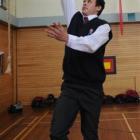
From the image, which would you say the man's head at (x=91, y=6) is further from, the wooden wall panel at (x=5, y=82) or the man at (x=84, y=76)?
the wooden wall panel at (x=5, y=82)

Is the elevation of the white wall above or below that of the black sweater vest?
above

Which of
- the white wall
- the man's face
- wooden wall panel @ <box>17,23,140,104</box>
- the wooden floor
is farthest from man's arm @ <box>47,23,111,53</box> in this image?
the white wall

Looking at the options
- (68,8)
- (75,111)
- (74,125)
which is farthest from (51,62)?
(75,111)

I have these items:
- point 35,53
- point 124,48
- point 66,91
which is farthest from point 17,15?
point 66,91

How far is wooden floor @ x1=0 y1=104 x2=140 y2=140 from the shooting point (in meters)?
4.49

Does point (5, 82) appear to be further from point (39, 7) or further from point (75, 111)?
point (75, 111)

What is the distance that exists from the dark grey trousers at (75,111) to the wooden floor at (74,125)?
186 cm

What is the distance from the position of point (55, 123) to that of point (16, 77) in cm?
618

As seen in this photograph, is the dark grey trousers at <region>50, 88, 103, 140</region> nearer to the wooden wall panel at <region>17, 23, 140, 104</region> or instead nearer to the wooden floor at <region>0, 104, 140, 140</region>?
the wooden floor at <region>0, 104, 140, 140</region>

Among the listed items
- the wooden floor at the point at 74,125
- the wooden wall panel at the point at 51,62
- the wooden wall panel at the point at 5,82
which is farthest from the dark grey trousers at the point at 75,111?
the wooden wall panel at the point at 51,62

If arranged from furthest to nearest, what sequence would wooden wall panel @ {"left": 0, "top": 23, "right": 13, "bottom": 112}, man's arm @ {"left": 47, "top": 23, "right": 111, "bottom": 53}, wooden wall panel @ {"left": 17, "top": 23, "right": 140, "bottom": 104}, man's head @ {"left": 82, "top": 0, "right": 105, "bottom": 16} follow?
1. wooden wall panel @ {"left": 17, "top": 23, "right": 140, "bottom": 104}
2. wooden wall panel @ {"left": 0, "top": 23, "right": 13, "bottom": 112}
3. man's head @ {"left": 82, "top": 0, "right": 105, "bottom": 16}
4. man's arm @ {"left": 47, "top": 23, "right": 111, "bottom": 53}

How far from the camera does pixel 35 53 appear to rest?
27.8ft

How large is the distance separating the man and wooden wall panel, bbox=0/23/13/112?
493cm

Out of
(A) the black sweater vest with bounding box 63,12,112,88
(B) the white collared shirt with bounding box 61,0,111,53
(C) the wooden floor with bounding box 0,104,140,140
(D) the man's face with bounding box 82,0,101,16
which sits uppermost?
(D) the man's face with bounding box 82,0,101,16
